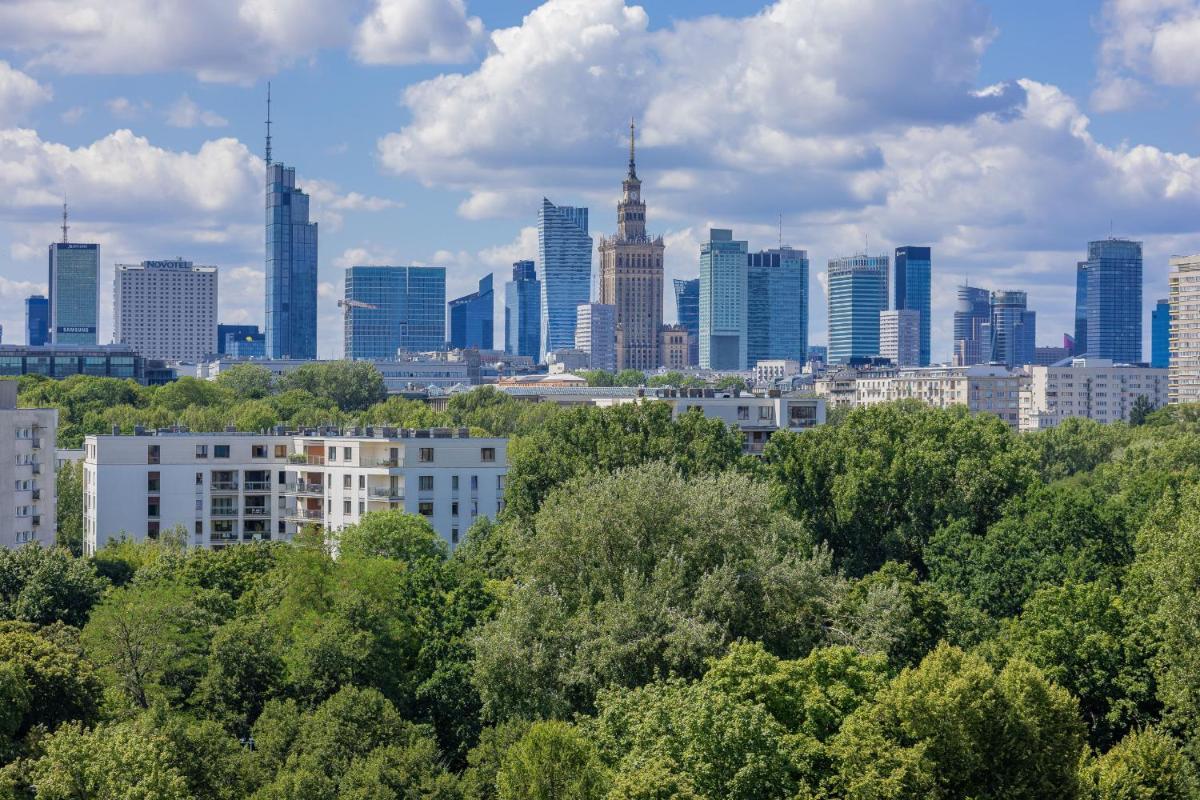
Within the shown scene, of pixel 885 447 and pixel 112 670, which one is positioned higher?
pixel 885 447

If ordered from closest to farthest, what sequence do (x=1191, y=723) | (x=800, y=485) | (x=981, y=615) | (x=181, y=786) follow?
(x=181, y=786), (x=1191, y=723), (x=981, y=615), (x=800, y=485)

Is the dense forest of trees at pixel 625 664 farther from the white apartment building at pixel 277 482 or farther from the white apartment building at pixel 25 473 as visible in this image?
the white apartment building at pixel 277 482

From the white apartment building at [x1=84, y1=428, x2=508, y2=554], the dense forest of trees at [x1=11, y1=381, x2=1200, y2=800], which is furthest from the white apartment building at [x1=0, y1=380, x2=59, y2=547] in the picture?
the dense forest of trees at [x1=11, y1=381, x2=1200, y2=800]

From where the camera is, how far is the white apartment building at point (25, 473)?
3278 inches

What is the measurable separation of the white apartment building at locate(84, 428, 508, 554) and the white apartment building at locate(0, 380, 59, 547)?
9611 mm

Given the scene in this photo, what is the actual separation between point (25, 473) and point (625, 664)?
45.8 meters

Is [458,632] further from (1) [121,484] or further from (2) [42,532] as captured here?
(1) [121,484]

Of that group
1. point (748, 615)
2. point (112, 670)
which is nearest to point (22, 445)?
point (112, 670)

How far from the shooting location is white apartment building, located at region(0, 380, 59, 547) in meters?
83.2

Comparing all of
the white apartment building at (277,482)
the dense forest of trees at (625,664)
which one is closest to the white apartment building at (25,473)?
the white apartment building at (277,482)

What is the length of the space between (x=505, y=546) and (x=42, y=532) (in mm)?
26696

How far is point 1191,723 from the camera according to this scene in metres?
49.8

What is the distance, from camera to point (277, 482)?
341 ft

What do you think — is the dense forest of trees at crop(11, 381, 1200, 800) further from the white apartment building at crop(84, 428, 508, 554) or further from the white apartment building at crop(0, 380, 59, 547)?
the white apartment building at crop(84, 428, 508, 554)
